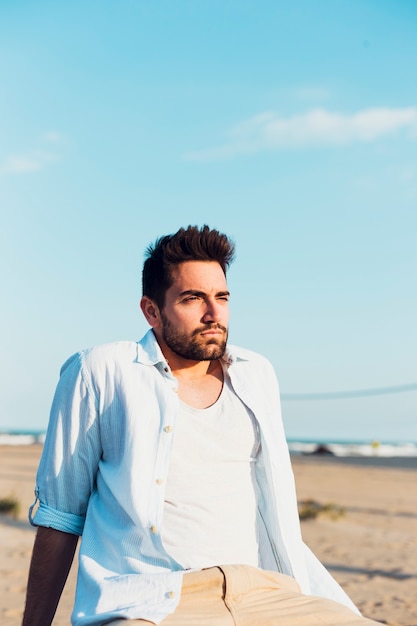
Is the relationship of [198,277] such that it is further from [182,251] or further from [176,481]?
[176,481]

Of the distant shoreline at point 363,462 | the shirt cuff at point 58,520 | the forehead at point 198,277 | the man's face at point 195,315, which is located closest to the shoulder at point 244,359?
the man's face at point 195,315

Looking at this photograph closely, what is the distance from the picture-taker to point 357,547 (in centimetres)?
955

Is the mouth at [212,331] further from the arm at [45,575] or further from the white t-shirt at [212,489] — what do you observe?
the arm at [45,575]

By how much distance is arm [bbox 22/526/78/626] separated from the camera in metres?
2.88

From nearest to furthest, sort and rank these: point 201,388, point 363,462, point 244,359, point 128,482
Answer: point 128,482 < point 201,388 < point 244,359 < point 363,462

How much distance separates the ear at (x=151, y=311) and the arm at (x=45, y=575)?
0.83 meters

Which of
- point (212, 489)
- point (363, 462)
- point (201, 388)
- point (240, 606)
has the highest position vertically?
point (201, 388)

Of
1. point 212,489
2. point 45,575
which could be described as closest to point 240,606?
point 212,489

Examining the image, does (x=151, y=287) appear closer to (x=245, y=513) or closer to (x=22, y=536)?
(x=245, y=513)

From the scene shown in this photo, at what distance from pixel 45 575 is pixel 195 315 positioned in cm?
104

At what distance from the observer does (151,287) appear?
3.23 meters

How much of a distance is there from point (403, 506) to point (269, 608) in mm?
12208

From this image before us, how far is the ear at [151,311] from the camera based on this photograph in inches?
126

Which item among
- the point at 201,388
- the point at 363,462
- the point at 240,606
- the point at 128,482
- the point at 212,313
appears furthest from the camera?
the point at 363,462
